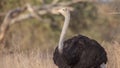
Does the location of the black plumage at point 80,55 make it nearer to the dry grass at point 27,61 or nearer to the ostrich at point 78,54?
the ostrich at point 78,54

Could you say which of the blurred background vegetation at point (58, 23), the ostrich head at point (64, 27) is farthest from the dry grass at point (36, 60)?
the blurred background vegetation at point (58, 23)

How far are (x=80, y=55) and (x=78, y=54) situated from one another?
25 mm

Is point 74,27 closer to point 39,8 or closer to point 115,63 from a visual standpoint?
point 39,8

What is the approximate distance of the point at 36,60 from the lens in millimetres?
7766

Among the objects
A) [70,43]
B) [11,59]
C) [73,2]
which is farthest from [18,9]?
[70,43]

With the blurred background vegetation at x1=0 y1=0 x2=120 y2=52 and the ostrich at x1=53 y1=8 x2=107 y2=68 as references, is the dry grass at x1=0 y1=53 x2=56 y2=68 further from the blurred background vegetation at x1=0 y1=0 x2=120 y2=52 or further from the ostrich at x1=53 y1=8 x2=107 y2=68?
the blurred background vegetation at x1=0 y1=0 x2=120 y2=52

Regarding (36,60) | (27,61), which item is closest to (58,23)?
(27,61)

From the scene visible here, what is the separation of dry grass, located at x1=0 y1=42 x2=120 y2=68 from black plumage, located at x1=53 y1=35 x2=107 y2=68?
1.38 metres

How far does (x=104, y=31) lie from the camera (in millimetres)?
26156

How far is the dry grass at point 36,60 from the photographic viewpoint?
766cm

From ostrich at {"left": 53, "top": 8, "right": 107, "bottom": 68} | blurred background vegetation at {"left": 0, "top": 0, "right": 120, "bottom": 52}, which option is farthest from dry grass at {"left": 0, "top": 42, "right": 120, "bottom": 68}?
blurred background vegetation at {"left": 0, "top": 0, "right": 120, "bottom": 52}

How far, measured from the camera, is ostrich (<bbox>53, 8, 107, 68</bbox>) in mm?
6027

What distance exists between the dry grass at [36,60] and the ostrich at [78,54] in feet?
4.51

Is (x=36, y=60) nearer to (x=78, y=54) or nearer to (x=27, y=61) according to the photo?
(x=27, y=61)
